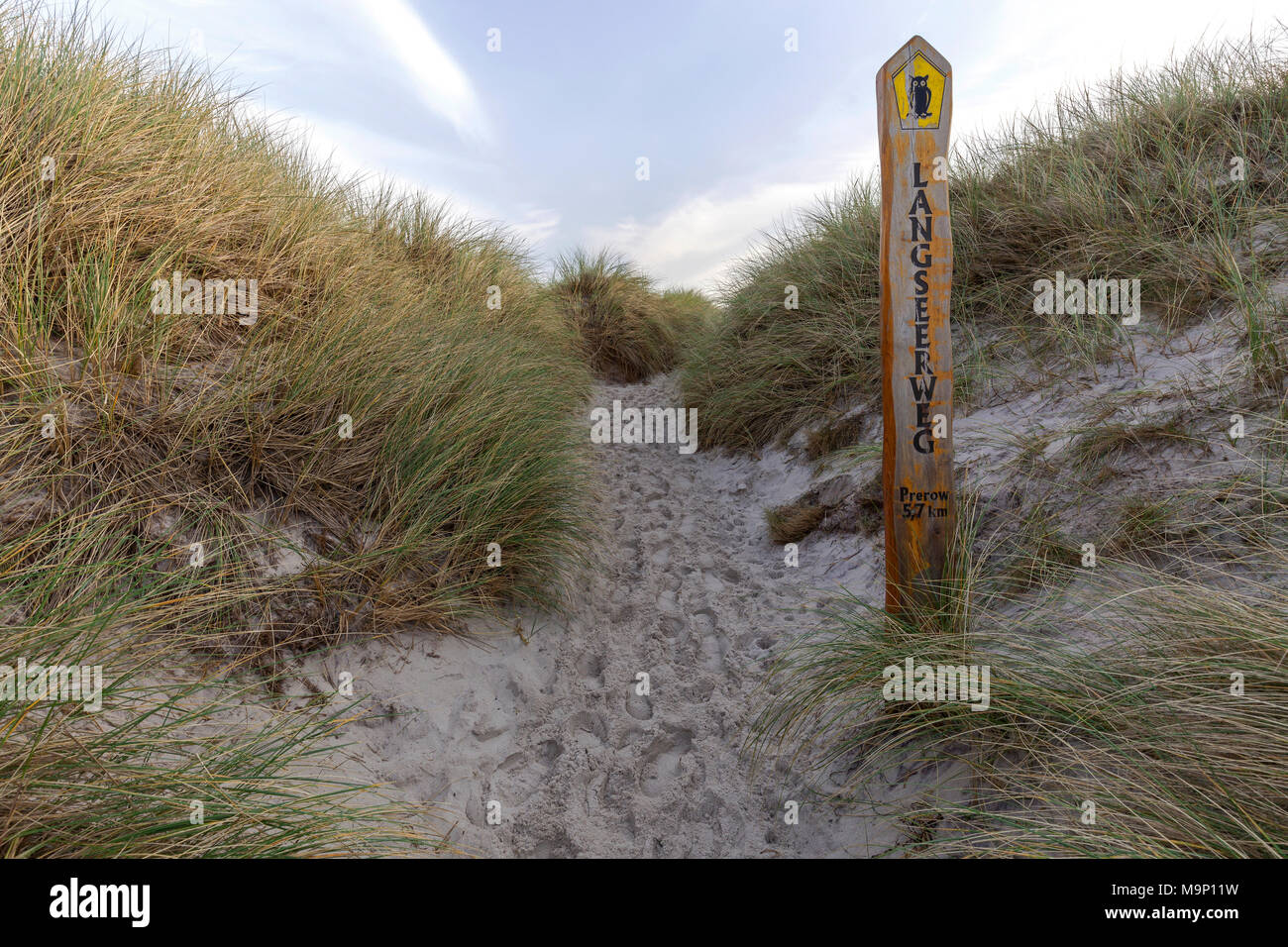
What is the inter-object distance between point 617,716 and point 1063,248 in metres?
5.04

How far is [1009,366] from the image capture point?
468 cm

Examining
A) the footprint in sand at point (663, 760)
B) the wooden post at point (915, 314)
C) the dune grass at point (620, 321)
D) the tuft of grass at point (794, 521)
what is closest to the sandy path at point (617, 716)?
the footprint in sand at point (663, 760)

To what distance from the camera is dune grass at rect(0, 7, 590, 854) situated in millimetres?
1952

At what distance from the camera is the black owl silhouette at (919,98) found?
9.08ft

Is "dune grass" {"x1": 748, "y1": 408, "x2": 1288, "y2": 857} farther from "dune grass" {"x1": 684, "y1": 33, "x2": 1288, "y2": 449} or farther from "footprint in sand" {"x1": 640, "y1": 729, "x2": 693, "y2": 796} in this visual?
"dune grass" {"x1": 684, "y1": 33, "x2": 1288, "y2": 449}

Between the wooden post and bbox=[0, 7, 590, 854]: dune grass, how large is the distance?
207 centimetres

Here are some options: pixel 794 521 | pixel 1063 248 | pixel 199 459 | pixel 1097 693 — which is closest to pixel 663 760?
pixel 1097 693

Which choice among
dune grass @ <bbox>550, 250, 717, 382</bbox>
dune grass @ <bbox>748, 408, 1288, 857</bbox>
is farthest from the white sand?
dune grass @ <bbox>550, 250, 717, 382</bbox>

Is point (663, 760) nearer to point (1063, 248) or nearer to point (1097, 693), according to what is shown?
point (1097, 693)

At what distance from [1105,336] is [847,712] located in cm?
326

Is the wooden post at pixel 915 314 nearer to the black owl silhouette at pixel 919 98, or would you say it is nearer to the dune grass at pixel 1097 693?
the black owl silhouette at pixel 919 98

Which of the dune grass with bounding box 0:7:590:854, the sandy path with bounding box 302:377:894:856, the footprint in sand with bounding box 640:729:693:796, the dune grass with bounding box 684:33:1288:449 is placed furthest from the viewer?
the dune grass with bounding box 684:33:1288:449

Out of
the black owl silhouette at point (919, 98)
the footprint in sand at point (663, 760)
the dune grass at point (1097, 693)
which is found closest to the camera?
the dune grass at point (1097, 693)

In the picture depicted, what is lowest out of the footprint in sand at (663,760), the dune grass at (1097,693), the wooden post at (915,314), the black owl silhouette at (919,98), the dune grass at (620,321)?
the footprint in sand at (663,760)
